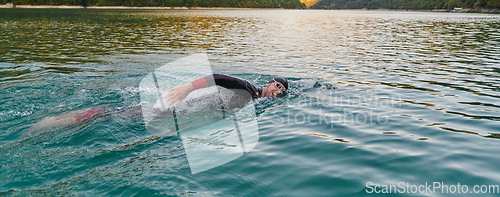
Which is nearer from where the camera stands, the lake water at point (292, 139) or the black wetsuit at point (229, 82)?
the lake water at point (292, 139)

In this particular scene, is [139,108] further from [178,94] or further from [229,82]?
[229,82]

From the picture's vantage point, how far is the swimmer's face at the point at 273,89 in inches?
313

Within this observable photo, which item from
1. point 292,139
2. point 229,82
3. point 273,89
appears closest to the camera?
point 292,139

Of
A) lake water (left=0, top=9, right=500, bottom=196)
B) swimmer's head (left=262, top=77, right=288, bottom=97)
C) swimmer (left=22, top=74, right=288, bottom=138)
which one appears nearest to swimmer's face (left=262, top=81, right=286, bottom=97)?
swimmer's head (left=262, top=77, right=288, bottom=97)

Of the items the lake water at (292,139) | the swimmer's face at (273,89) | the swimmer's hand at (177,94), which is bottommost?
the lake water at (292,139)

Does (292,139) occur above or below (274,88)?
below

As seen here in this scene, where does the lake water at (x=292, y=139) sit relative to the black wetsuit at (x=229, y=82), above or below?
below

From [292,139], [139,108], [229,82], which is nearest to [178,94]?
[229,82]

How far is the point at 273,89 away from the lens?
7.94 metres

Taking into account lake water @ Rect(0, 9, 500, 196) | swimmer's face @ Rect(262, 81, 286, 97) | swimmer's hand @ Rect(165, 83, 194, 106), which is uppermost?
swimmer's hand @ Rect(165, 83, 194, 106)

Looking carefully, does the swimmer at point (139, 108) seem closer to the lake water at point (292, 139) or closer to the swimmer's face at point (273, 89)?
the lake water at point (292, 139)

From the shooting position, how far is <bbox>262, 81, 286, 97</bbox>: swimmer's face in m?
7.95

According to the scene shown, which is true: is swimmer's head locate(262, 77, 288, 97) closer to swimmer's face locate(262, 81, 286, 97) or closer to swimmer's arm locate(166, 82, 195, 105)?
swimmer's face locate(262, 81, 286, 97)

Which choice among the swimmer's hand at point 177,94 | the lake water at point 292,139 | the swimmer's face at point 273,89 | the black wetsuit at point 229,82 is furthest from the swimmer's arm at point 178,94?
the swimmer's face at point 273,89
